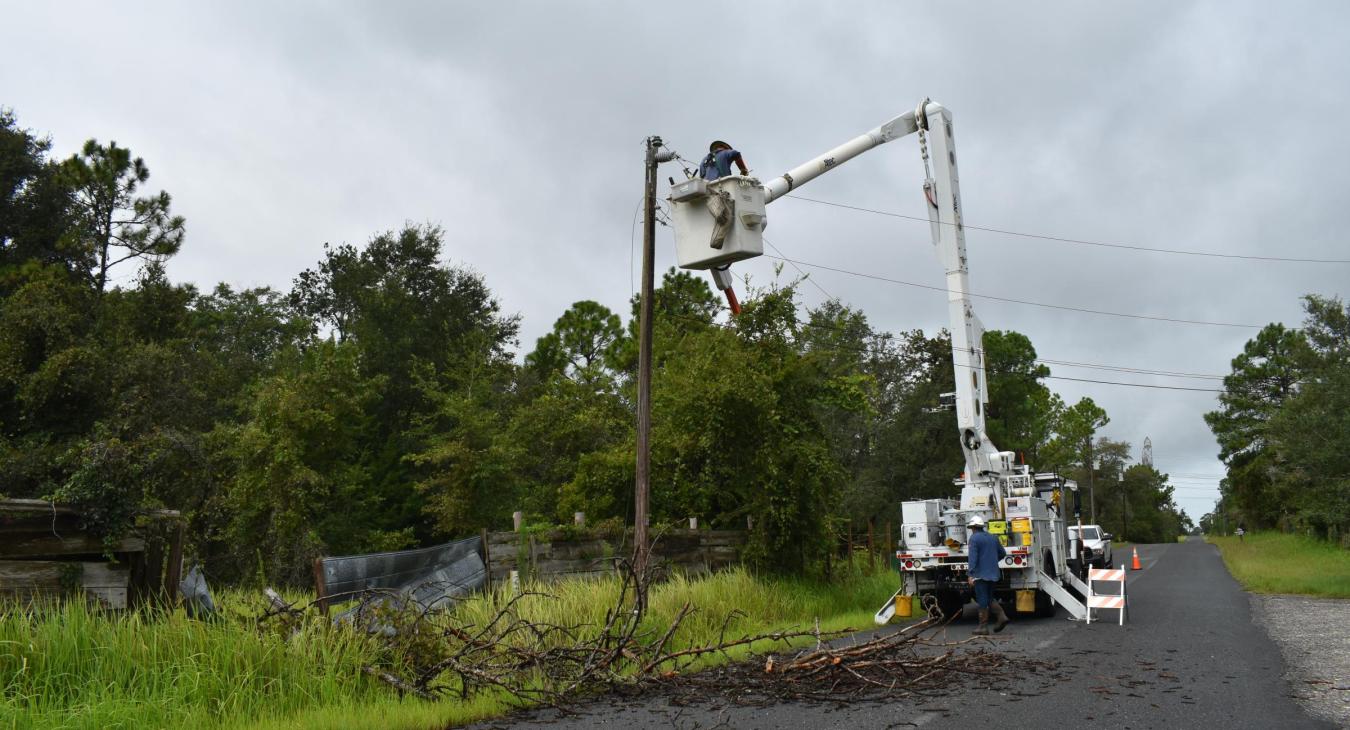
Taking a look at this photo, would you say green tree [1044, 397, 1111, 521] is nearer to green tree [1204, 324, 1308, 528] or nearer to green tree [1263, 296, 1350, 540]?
green tree [1204, 324, 1308, 528]

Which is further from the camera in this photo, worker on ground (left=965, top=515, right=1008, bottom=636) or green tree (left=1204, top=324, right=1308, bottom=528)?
green tree (left=1204, top=324, right=1308, bottom=528)

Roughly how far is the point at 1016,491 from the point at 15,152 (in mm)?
33165

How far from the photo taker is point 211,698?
7406mm

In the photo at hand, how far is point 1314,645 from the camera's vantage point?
12.0 metres

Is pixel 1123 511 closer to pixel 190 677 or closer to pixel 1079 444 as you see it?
pixel 1079 444

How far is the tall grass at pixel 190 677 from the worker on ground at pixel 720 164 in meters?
7.23

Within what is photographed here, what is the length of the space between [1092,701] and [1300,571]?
2555 centimetres

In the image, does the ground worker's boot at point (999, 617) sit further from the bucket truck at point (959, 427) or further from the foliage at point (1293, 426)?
the foliage at point (1293, 426)

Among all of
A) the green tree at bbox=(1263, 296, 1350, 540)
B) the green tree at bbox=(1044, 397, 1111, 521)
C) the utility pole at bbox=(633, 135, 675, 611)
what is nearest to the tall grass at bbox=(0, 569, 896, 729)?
the utility pole at bbox=(633, 135, 675, 611)

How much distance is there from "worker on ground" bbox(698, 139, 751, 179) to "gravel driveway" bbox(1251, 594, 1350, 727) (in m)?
8.36

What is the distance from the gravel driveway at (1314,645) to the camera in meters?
8.05

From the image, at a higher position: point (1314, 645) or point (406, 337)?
point (406, 337)

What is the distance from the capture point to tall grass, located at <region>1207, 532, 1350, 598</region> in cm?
2217

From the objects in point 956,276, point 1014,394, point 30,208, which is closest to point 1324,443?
point 956,276
